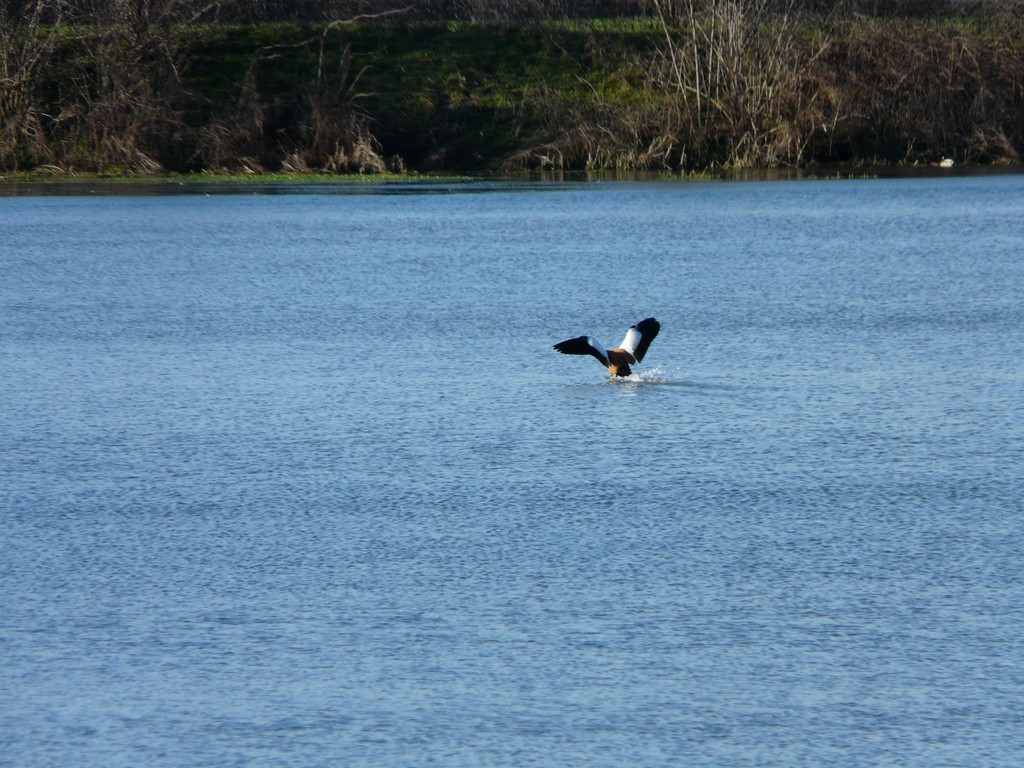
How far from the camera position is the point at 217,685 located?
4633mm

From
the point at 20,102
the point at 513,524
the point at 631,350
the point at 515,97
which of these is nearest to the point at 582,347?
the point at 631,350

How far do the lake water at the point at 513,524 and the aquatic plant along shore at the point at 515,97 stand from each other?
1683 centimetres

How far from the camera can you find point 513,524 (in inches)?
249

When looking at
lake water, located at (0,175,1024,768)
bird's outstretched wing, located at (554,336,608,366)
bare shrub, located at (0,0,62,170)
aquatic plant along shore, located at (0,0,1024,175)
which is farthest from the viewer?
bare shrub, located at (0,0,62,170)

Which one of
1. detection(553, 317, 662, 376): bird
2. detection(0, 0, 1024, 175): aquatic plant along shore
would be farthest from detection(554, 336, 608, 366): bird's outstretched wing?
detection(0, 0, 1024, 175): aquatic plant along shore

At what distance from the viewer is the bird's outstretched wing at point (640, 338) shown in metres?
9.38

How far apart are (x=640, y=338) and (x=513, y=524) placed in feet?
10.9

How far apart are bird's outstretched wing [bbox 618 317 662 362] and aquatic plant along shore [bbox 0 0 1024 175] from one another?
20195 millimetres

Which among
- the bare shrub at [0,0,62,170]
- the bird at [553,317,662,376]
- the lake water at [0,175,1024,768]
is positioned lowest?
the lake water at [0,175,1024,768]

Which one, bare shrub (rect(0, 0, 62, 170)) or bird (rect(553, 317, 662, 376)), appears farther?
bare shrub (rect(0, 0, 62, 170))

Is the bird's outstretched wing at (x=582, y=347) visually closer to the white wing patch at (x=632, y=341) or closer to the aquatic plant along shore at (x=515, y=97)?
the white wing patch at (x=632, y=341)

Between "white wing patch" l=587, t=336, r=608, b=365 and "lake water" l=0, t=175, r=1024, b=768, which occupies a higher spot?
"white wing patch" l=587, t=336, r=608, b=365

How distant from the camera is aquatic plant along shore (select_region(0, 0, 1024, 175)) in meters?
30.2

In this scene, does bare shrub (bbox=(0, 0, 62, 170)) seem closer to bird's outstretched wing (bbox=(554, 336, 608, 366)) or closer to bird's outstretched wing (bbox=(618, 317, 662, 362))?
bird's outstretched wing (bbox=(618, 317, 662, 362))
